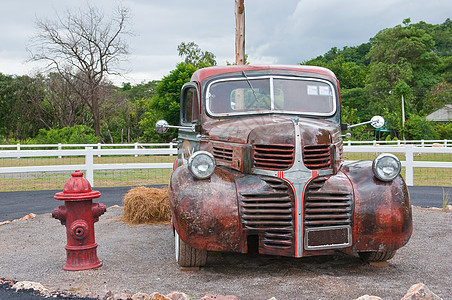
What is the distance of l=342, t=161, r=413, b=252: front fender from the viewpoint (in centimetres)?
491

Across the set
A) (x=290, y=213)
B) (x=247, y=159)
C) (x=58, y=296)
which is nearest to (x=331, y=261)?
(x=290, y=213)

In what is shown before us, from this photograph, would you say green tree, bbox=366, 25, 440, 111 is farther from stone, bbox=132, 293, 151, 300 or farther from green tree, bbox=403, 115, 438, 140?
stone, bbox=132, 293, 151, 300

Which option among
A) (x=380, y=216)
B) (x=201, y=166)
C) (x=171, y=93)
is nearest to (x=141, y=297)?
(x=201, y=166)

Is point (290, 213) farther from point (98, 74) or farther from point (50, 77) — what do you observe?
point (50, 77)

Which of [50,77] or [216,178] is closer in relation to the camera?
[216,178]

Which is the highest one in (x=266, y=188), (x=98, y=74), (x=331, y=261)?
(x=98, y=74)

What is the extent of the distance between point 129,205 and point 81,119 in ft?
128

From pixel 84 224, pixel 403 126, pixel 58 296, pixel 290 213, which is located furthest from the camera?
pixel 403 126

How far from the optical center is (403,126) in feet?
135

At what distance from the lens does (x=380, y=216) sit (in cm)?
493

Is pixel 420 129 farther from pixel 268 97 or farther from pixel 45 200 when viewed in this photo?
pixel 268 97

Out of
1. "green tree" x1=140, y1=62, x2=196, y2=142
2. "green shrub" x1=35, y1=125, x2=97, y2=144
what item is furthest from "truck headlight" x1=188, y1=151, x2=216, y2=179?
"green tree" x1=140, y1=62, x2=196, y2=142

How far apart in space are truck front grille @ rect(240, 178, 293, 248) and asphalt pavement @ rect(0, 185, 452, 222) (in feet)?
19.6

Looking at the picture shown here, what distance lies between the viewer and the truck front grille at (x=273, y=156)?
15.9 feet
